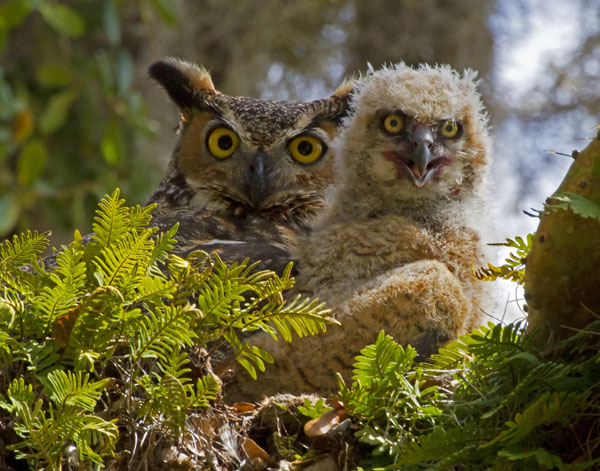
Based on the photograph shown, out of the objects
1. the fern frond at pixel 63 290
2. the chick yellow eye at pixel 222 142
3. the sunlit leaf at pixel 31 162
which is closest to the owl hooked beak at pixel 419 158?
the chick yellow eye at pixel 222 142

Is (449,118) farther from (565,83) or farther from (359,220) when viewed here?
(565,83)

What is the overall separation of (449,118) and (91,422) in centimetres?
159

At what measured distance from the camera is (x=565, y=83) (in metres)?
7.08

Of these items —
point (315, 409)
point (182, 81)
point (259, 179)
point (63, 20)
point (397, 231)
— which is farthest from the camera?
point (63, 20)

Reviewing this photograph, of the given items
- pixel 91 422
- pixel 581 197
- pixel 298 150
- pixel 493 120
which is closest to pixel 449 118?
pixel 298 150

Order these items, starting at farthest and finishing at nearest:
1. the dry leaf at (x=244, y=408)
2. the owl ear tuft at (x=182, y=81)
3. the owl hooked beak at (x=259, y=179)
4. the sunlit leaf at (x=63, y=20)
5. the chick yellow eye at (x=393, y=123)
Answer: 1. the sunlit leaf at (x=63, y=20)
2. the owl ear tuft at (x=182, y=81)
3. the owl hooked beak at (x=259, y=179)
4. the chick yellow eye at (x=393, y=123)
5. the dry leaf at (x=244, y=408)

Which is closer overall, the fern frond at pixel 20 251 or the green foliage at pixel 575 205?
the green foliage at pixel 575 205

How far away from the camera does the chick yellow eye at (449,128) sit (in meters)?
2.66

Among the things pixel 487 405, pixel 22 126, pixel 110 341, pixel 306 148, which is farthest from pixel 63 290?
pixel 22 126

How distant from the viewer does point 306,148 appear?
10.5 ft

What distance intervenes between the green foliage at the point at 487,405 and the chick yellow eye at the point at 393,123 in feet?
3.37

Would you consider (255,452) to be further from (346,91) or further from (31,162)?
(31,162)

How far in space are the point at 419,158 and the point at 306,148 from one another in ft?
2.44

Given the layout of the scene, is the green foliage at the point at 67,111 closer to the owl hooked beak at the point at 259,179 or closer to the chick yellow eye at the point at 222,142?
the chick yellow eye at the point at 222,142
